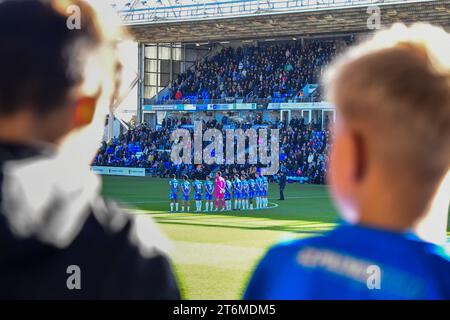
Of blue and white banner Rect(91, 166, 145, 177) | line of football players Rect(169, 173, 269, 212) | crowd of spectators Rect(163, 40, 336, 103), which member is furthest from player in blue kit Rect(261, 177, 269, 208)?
blue and white banner Rect(91, 166, 145, 177)

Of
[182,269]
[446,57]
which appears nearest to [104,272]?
[446,57]

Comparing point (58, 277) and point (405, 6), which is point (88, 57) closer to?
point (58, 277)

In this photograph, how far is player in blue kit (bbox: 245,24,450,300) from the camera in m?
1.35

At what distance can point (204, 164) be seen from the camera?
38.4 meters

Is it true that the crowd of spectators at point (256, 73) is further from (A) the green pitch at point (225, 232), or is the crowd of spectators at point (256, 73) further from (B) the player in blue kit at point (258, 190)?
(B) the player in blue kit at point (258, 190)

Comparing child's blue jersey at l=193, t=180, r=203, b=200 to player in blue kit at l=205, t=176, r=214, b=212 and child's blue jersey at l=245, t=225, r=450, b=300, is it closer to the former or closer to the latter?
player in blue kit at l=205, t=176, r=214, b=212

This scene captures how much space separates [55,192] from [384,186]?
0.57 metres

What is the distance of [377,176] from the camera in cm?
138

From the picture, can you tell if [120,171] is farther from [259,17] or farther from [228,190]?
[228,190]

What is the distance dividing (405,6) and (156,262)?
32299 mm

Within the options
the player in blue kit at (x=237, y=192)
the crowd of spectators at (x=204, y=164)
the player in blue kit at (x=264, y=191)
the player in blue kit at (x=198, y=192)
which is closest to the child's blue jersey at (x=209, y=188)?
the player in blue kit at (x=198, y=192)

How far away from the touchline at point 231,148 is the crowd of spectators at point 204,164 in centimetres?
38

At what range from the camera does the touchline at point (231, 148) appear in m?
37.2

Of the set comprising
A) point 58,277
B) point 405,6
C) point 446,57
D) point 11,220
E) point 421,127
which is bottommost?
point 58,277
